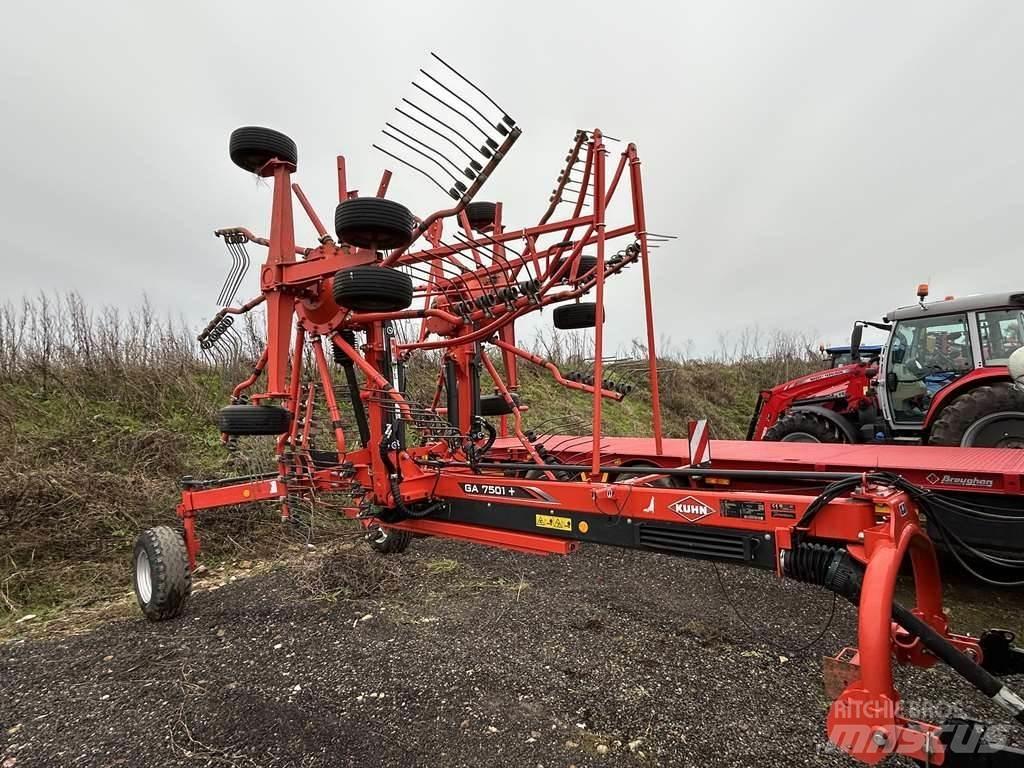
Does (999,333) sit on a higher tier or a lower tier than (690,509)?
higher

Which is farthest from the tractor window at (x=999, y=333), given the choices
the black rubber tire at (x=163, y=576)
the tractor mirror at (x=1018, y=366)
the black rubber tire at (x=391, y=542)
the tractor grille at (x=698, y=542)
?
the black rubber tire at (x=163, y=576)

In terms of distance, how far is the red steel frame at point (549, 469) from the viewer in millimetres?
2072

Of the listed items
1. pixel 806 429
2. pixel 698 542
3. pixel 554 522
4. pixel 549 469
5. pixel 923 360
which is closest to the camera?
pixel 698 542

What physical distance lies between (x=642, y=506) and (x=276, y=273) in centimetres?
318

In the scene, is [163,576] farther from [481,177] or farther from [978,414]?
[978,414]

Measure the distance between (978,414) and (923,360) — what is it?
1.54 meters

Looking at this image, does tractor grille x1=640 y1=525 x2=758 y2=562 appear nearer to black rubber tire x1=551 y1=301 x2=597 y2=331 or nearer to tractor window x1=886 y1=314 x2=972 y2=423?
black rubber tire x1=551 y1=301 x2=597 y2=331

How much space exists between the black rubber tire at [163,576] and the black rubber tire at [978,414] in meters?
7.04

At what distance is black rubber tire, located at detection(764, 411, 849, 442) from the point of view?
7.51 meters

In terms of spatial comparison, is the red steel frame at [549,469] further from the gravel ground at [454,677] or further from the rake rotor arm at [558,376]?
the gravel ground at [454,677]

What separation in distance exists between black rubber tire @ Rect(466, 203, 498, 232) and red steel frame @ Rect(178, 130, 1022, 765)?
41 cm

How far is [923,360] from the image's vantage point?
7141mm

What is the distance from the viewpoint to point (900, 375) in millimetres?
7293

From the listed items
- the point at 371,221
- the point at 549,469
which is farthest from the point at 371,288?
the point at 549,469
